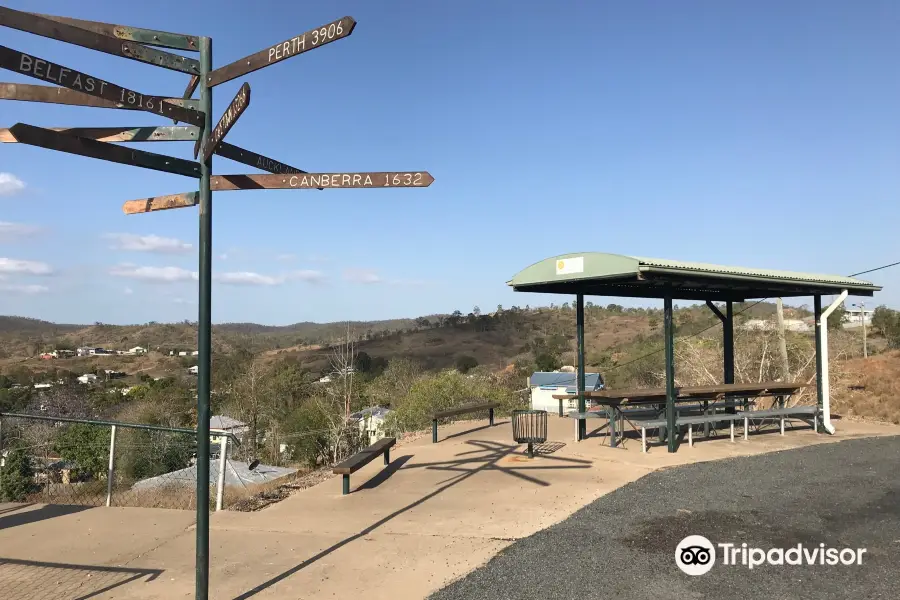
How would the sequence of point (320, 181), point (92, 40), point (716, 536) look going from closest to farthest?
point (92, 40), point (320, 181), point (716, 536)

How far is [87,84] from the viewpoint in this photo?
3047mm

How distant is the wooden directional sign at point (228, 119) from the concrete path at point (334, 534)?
2869 mm

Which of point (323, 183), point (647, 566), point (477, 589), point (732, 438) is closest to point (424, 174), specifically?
point (323, 183)

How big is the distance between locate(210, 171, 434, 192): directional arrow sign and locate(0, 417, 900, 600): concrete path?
8.69 feet

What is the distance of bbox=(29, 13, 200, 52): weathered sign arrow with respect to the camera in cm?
363

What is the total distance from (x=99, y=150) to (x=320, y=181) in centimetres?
120

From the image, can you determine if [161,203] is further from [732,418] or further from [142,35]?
[732,418]

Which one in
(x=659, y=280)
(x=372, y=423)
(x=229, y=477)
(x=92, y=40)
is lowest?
(x=229, y=477)

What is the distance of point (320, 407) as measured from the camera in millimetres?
29328

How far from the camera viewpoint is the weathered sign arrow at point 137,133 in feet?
12.4

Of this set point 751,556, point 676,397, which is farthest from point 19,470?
point 751,556

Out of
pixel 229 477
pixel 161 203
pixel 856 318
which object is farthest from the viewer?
pixel 856 318

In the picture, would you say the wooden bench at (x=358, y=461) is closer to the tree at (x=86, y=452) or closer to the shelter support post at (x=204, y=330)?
the shelter support post at (x=204, y=330)

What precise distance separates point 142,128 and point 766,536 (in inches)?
220
